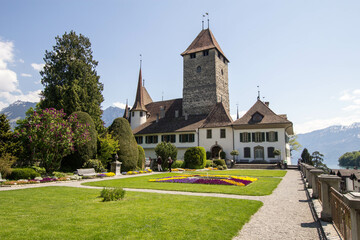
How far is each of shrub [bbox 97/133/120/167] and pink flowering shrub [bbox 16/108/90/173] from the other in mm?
2326

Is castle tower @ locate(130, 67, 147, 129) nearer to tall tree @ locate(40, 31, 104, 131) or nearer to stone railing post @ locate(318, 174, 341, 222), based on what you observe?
tall tree @ locate(40, 31, 104, 131)

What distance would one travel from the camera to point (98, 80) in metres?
34.9

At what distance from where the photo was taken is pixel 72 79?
103 ft

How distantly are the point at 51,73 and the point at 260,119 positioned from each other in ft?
94.4

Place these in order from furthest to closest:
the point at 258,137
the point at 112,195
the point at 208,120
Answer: the point at 208,120 < the point at 258,137 < the point at 112,195

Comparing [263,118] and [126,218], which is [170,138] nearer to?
[263,118]

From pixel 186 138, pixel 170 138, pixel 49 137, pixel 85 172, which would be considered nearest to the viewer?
pixel 49 137

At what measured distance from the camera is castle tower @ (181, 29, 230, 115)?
145 ft

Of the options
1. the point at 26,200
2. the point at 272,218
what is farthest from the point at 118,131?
the point at 272,218

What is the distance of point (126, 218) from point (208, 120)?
115 ft

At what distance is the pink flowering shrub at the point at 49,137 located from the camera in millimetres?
19047

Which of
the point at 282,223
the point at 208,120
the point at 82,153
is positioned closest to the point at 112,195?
the point at 282,223

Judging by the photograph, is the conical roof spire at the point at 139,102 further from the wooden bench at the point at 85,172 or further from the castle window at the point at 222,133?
the wooden bench at the point at 85,172

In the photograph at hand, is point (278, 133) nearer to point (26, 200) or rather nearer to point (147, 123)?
point (147, 123)
